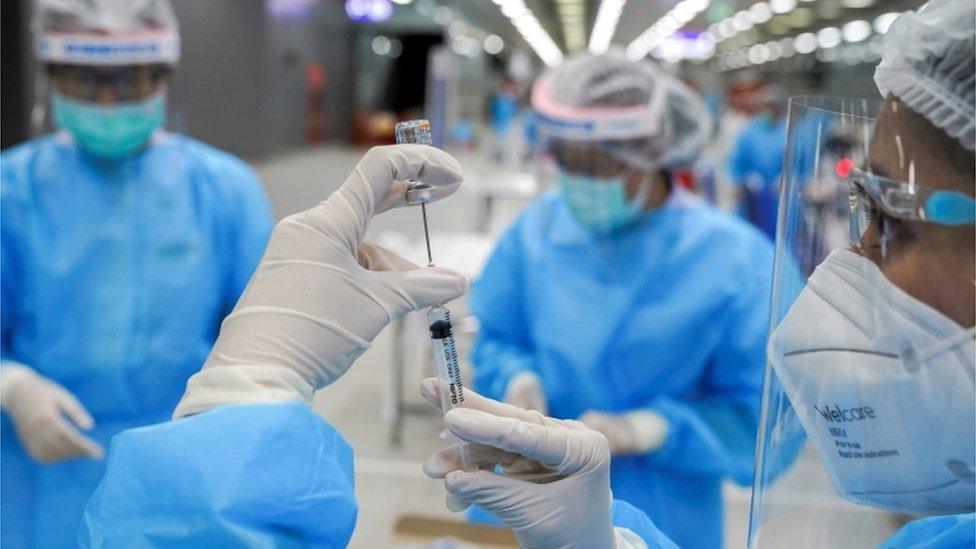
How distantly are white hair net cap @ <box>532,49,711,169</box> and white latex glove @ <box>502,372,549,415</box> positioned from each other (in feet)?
1.49

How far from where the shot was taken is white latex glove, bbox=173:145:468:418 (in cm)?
74

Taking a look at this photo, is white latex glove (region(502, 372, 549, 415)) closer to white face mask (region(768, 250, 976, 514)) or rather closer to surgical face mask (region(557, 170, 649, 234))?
surgical face mask (region(557, 170, 649, 234))

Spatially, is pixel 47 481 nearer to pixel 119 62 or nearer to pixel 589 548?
pixel 119 62

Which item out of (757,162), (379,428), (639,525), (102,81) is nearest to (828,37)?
(757,162)

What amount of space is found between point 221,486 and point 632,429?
926 mm

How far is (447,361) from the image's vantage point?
77 cm

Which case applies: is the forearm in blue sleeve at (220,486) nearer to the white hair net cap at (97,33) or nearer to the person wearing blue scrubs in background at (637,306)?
the person wearing blue scrubs in background at (637,306)

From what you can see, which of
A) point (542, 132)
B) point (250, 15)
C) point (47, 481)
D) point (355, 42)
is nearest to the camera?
point (47, 481)

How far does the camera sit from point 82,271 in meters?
1.52

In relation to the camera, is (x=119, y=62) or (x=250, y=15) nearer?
(x=119, y=62)

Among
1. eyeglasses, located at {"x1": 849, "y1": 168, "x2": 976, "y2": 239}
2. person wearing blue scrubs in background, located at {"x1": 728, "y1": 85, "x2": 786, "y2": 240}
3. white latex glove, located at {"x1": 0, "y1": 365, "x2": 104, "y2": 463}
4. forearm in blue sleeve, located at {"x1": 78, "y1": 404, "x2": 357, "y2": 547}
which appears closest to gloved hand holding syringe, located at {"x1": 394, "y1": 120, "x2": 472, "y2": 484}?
forearm in blue sleeve, located at {"x1": 78, "y1": 404, "x2": 357, "y2": 547}

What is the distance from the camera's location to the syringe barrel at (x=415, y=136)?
774 millimetres

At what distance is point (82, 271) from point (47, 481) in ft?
1.15

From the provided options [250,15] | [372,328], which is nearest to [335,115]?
[250,15]
